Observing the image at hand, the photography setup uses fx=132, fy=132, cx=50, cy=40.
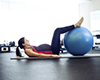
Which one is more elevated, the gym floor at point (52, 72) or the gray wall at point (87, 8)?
the gray wall at point (87, 8)

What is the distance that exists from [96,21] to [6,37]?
4284 mm

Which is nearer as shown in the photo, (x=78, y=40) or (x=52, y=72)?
(x=52, y=72)

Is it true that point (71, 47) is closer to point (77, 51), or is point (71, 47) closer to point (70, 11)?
point (77, 51)

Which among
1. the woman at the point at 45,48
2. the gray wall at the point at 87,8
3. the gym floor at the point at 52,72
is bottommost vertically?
the gym floor at the point at 52,72

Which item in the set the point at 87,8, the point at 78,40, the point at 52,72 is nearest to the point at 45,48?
the point at 78,40

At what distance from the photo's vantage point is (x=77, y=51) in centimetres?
236

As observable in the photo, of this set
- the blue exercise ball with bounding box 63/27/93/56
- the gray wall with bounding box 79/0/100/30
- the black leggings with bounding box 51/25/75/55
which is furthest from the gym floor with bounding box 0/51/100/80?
the gray wall with bounding box 79/0/100/30

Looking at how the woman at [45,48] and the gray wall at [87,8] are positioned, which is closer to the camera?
the woman at [45,48]

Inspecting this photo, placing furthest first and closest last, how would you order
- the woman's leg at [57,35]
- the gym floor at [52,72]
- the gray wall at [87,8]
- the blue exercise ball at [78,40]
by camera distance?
1. the gray wall at [87,8]
2. the woman's leg at [57,35]
3. the blue exercise ball at [78,40]
4. the gym floor at [52,72]

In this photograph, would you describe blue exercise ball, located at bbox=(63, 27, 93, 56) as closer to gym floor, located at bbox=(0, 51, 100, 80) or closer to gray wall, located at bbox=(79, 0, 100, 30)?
gym floor, located at bbox=(0, 51, 100, 80)

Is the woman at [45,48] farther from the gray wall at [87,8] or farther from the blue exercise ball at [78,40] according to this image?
the gray wall at [87,8]

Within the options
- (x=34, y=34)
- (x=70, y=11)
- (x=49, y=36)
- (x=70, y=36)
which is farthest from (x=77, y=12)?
(x=70, y=36)

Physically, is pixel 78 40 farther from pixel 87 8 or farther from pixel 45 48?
pixel 87 8

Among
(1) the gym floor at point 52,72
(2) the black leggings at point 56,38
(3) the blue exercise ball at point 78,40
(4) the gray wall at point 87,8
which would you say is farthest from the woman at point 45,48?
(4) the gray wall at point 87,8
